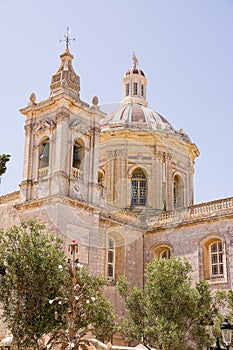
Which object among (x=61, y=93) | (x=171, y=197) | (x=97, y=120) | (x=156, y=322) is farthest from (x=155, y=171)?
(x=156, y=322)

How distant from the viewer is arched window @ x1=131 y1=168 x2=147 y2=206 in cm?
3253

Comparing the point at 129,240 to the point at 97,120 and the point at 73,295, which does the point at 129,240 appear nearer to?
the point at 97,120

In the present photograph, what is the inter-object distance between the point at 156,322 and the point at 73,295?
4.78 m

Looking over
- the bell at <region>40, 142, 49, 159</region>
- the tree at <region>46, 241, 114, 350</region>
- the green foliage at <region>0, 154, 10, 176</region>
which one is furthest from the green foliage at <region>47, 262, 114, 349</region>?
the bell at <region>40, 142, 49, 159</region>

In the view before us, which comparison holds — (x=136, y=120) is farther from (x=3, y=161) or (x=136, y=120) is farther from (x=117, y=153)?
(x=3, y=161)

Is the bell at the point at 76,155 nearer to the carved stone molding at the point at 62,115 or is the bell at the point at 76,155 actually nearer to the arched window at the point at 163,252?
the carved stone molding at the point at 62,115

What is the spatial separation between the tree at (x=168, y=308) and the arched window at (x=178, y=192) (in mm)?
13569

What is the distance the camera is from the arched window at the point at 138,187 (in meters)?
32.5

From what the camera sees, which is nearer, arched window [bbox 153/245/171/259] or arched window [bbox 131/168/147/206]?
arched window [bbox 153/245/171/259]

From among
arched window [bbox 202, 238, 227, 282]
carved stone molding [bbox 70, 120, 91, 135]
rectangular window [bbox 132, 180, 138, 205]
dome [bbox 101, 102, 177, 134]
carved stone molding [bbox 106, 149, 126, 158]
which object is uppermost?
dome [bbox 101, 102, 177, 134]

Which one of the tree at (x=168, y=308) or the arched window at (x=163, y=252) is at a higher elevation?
the arched window at (x=163, y=252)

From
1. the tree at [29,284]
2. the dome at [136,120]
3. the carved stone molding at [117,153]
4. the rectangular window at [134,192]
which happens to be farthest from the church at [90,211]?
the dome at [136,120]

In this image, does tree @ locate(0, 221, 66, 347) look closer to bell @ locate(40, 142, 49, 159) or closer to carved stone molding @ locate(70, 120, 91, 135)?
bell @ locate(40, 142, 49, 159)

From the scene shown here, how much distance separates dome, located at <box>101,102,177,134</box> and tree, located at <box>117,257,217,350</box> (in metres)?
14.2
